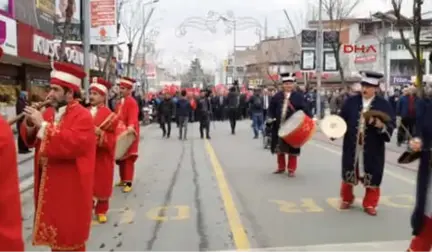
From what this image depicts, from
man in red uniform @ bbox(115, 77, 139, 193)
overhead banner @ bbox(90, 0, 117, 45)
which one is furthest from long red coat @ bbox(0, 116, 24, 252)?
overhead banner @ bbox(90, 0, 117, 45)

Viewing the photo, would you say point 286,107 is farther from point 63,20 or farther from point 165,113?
point 63,20

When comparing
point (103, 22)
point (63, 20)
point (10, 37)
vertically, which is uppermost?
point (63, 20)

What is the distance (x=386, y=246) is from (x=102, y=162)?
3326mm

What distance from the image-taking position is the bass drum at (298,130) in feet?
36.8

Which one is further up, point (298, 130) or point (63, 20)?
point (63, 20)

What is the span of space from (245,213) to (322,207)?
1.16 meters

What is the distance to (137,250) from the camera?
6590 mm

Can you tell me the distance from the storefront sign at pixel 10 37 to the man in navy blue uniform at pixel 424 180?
50.5 ft

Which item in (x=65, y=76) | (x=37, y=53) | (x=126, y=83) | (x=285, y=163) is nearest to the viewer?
(x=65, y=76)

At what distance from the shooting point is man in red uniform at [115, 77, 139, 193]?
32.0ft

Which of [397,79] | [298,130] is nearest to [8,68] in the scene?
[298,130]

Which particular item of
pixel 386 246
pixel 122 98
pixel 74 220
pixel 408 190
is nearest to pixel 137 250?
pixel 74 220

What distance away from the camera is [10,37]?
19375mm

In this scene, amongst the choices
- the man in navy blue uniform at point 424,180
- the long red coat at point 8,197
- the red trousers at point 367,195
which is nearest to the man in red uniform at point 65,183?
the long red coat at point 8,197
